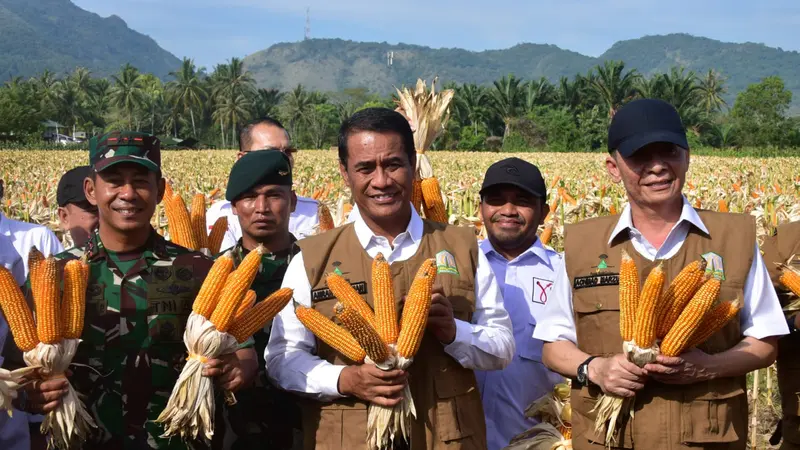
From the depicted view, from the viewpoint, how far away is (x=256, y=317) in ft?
9.01

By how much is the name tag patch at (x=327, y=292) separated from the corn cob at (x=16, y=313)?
1.00 meters

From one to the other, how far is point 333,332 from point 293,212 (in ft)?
9.63

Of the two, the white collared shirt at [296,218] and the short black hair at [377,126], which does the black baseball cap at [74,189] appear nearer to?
the white collared shirt at [296,218]

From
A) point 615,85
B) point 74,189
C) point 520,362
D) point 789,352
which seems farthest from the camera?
point 615,85

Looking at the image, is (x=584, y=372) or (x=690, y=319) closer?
(x=690, y=319)

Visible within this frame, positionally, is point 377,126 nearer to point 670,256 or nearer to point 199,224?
point 670,256

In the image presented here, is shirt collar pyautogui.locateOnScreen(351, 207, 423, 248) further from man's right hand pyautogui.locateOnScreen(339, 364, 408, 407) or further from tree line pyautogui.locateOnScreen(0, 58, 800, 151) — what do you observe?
tree line pyautogui.locateOnScreen(0, 58, 800, 151)

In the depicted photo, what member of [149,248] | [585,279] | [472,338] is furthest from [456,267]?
[149,248]

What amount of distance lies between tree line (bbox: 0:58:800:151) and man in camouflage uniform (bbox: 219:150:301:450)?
6014 cm

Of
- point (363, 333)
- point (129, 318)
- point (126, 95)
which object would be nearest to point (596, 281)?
point (363, 333)

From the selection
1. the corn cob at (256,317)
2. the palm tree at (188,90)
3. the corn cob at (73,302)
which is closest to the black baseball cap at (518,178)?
the corn cob at (256,317)

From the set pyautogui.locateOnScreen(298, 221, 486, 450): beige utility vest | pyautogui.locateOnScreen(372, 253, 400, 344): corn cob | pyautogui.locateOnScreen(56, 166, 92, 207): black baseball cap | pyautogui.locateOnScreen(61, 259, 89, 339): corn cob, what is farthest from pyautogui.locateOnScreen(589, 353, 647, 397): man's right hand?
pyautogui.locateOnScreen(56, 166, 92, 207): black baseball cap

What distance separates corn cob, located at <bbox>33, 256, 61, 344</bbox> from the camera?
2.57 m

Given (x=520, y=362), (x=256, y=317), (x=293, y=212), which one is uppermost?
(x=293, y=212)
